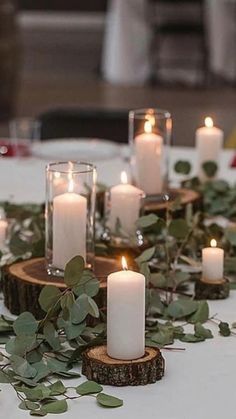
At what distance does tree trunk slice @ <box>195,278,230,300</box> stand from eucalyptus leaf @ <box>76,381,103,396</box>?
15.0 inches

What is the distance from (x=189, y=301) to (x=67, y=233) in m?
0.19

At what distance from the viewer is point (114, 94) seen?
25.3ft

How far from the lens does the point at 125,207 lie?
5.44 ft

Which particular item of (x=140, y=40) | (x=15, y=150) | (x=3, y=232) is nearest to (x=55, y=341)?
(x=3, y=232)

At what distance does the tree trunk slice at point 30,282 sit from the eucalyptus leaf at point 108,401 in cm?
22

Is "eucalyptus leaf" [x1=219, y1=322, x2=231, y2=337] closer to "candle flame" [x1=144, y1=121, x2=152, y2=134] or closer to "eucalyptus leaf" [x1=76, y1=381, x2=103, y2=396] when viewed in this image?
"eucalyptus leaf" [x1=76, y1=381, x2=103, y2=396]

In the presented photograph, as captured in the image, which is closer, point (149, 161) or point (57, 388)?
point (57, 388)

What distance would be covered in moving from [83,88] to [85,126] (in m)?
4.72

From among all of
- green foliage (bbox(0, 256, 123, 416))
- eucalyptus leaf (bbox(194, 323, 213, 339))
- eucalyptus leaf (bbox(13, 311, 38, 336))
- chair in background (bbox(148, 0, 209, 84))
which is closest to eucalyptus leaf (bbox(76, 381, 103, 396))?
green foliage (bbox(0, 256, 123, 416))

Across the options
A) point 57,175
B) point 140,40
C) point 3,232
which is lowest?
point 3,232

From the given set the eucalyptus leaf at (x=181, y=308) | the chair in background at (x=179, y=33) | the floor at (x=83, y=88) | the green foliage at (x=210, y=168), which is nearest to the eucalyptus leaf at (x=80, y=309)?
the eucalyptus leaf at (x=181, y=308)

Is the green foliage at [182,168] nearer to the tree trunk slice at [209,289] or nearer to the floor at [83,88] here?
the tree trunk slice at [209,289]

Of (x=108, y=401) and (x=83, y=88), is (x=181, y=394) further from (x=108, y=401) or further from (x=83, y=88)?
(x=83, y=88)

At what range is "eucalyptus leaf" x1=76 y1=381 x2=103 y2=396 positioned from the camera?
1.19m
